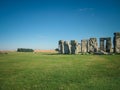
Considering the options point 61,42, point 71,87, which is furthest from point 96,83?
point 61,42

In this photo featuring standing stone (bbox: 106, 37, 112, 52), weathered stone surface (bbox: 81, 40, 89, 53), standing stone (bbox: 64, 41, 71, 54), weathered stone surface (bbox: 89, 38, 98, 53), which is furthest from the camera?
standing stone (bbox: 64, 41, 71, 54)

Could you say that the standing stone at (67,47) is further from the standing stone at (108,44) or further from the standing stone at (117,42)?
the standing stone at (117,42)

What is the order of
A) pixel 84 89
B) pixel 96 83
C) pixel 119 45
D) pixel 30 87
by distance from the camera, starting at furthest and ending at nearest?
1. pixel 119 45
2. pixel 96 83
3. pixel 30 87
4. pixel 84 89

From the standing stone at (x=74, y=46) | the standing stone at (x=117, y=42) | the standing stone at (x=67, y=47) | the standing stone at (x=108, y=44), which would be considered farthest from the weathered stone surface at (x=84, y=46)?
the standing stone at (x=117, y=42)

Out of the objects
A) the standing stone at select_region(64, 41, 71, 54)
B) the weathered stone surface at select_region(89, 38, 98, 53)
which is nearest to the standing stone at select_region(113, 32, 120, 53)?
the weathered stone surface at select_region(89, 38, 98, 53)

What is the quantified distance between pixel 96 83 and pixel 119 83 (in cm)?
134

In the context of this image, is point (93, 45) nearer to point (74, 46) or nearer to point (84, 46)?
point (84, 46)

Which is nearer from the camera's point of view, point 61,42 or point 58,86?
point 58,86

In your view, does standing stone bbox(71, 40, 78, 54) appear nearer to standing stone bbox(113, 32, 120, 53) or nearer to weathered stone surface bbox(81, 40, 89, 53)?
weathered stone surface bbox(81, 40, 89, 53)

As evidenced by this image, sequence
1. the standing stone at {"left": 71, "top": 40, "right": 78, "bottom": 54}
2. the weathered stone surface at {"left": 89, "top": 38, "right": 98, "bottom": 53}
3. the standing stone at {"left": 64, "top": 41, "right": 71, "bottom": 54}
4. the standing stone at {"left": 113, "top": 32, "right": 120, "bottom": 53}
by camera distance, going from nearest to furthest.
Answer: the standing stone at {"left": 113, "top": 32, "right": 120, "bottom": 53} → the weathered stone surface at {"left": 89, "top": 38, "right": 98, "bottom": 53} → the standing stone at {"left": 71, "top": 40, "right": 78, "bottom": 54} → the standing stone at {"left": 64, "top": 41, "right": 71, "bottom": 54}

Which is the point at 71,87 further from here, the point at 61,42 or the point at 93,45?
the point at 61,42

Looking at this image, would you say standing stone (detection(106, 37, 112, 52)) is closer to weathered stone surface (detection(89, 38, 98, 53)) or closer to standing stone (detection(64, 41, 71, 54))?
weathered stone surface (detection(89, 38, 98, 53))

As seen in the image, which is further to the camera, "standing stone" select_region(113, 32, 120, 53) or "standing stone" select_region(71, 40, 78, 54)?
"standing stone" select_region(71, 40, 78, 54)

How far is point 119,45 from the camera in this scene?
35656mm
